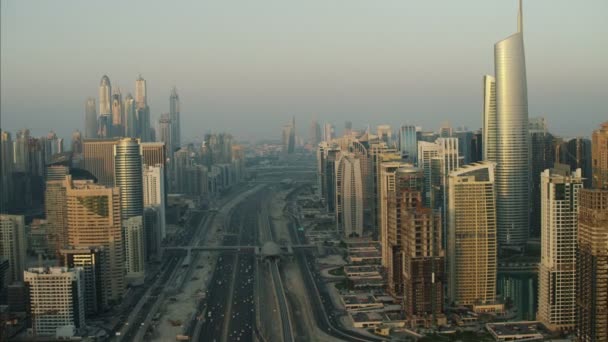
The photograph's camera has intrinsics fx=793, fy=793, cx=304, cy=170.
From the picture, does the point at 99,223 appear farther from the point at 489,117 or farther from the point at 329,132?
the point at 329,132

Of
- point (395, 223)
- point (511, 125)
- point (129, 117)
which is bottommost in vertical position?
→ point (395, 223)

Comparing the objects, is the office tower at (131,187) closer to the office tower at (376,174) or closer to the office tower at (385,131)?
the office tower at (376,174)

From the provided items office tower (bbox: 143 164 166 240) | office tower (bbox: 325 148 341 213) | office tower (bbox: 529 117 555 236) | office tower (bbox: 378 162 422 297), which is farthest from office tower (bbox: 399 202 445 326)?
office tower (bbox: 325 148 341 213)

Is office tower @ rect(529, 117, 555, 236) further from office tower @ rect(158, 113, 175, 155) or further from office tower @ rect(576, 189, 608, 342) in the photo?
office tower @ rect(158, 113, 175, 155)

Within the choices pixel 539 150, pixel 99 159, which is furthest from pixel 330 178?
pixel 99 159

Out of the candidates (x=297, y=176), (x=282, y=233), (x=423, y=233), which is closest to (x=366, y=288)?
(x=423, y=233)

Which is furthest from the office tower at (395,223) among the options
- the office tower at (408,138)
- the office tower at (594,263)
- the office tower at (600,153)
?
the office tower at (408,138)
